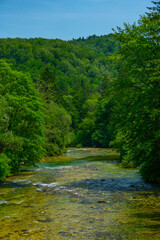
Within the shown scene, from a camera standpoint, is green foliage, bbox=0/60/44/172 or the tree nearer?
the tree

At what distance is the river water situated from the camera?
10250mm

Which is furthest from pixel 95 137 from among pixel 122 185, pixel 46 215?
pixel 46 215

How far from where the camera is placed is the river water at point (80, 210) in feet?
33.6

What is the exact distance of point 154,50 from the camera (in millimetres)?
18188

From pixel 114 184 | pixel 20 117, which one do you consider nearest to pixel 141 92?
pixel 114 184

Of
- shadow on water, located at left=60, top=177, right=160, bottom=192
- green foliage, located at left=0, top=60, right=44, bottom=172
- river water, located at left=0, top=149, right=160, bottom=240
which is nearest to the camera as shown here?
river water, located at left=0, top=149, right=160, bottom=240

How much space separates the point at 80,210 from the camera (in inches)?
540

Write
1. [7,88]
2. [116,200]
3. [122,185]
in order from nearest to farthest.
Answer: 1. [116,200]
2. [122,185]
3. [7,88]

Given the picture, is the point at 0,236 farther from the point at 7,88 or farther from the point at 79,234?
the point at 7,88

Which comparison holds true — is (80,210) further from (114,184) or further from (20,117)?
(20,117)

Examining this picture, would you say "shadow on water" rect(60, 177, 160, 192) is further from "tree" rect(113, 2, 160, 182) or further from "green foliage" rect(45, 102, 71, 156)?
"green foliage" rect(45, 102, 71, 156)

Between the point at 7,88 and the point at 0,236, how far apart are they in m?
19.6

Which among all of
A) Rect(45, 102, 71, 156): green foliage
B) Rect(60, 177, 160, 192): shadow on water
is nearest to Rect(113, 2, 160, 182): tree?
Rect(60, 177, 160, 192): shadow on water

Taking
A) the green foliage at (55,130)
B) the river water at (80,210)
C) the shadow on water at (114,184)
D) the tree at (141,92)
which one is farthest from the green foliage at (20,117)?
the green foliage at (55,130)
